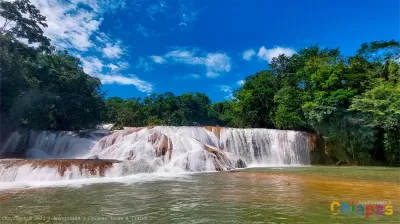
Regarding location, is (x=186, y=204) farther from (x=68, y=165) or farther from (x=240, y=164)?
(x=240, y=164)

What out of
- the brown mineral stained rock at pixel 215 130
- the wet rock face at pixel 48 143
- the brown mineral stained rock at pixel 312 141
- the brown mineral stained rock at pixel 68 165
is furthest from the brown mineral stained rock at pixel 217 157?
the brown mineral stained rock at pixel 312 141

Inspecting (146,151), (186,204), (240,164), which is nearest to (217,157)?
(240,164)

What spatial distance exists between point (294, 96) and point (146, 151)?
14.6 m

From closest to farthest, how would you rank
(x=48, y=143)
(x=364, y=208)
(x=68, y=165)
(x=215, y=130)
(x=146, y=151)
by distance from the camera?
(x=364, y=208) < (x=68, y=165) < (x=146, y=151) < (x=48, y=143) < (x=215, y=130)

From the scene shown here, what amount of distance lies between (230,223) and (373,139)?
18451mm

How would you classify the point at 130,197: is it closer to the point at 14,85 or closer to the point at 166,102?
the point at 14,85

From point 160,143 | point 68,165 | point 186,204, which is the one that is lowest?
point 186,204

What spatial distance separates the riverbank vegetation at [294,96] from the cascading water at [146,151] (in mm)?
A: 2164

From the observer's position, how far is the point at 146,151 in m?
13.7

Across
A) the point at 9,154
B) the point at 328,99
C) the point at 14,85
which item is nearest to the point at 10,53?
the point at 14,85

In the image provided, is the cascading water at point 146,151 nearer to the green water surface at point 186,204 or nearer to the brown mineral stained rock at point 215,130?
the brown mineral stained rock at point 215,130

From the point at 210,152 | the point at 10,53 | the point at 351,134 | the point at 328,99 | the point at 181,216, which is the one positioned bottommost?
the point at 181,216

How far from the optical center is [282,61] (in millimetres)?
29781

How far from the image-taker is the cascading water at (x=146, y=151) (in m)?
9.73
